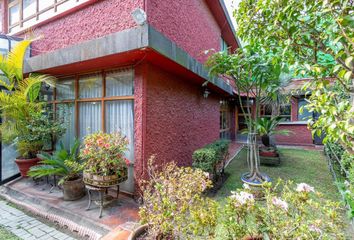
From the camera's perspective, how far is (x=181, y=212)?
6.70 ft

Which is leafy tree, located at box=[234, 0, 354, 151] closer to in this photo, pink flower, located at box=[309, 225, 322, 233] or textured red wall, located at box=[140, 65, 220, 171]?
pink flower, located at box=[309, 225, 322, 233]

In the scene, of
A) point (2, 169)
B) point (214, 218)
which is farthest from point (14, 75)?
point (214, 218)

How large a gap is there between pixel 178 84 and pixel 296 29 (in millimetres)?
3789

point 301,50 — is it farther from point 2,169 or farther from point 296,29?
point 2,169

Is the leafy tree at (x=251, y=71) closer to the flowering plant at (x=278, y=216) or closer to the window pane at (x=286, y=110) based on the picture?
the flowering plant at (x=278, y=216)

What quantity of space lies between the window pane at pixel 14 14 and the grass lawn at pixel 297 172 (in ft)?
31.5

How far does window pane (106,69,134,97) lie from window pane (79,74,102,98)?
1.06 ft

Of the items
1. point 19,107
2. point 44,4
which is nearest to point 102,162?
point 19,107

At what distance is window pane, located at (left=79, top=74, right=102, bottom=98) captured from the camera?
500 centimetres

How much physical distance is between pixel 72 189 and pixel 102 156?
1437 millimetres

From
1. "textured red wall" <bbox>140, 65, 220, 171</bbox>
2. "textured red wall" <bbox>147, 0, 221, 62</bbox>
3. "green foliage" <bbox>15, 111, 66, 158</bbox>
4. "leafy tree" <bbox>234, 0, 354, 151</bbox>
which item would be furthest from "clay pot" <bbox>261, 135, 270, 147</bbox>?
"green foliage" <bbox>15, 111, 66, 158</bbox>

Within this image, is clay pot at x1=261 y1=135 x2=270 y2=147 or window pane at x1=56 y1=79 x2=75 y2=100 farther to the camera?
clay pot at x1=261 y1=135 x2=270 y2=147

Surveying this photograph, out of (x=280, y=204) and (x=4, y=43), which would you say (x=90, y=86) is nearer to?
(x=4, y=43)

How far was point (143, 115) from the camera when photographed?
4.17 meters
